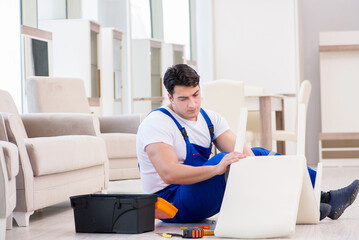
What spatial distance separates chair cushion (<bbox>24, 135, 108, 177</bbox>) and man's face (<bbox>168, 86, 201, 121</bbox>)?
2.88 ft

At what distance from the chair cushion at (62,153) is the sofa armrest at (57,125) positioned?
0.16 m

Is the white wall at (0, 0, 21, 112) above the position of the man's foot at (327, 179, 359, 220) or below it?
above

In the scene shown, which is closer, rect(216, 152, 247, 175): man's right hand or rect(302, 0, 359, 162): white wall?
rect(216, 152, 247, 175): man's right hand

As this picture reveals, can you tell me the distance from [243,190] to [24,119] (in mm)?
2113

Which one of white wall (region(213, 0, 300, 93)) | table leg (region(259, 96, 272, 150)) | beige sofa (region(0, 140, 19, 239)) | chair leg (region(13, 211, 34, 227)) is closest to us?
beige sofa (region(0, 140, 19, 239))

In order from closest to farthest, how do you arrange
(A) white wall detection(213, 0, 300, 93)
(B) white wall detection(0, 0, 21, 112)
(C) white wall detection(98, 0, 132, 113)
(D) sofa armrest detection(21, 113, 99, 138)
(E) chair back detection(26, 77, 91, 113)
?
(D) sofa armrest detection(21, 113, 99, 138), (E) chair back detection(26, 77, 91, 113), (B) white wall detection(0, 0, 21, 112), (C) white wall detection(98, 0, 132, 113), (A) white wall detection(213, 0, 300, 93)

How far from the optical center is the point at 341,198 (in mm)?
2992

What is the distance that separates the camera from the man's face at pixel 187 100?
2807mm

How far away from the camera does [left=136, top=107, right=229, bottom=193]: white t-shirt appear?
2.79 meters

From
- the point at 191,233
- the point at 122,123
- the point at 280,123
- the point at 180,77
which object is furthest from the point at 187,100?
the point at 280,123

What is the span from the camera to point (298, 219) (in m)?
2.88

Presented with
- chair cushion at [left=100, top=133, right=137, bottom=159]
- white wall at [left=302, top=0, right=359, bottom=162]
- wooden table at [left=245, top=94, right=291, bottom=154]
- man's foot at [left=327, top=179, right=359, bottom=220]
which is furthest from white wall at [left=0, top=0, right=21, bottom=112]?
white wall at [left=302, top=0, right=359, bottom=162]

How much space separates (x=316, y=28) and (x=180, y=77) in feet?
20.3

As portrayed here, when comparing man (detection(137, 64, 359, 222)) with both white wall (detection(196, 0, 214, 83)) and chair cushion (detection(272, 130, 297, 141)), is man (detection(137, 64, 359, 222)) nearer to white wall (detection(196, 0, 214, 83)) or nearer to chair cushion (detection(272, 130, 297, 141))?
chair cushion (detection(272, 130, 297, 141))
